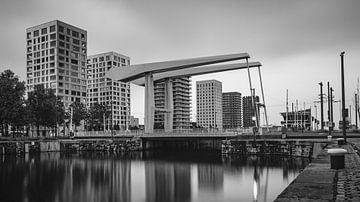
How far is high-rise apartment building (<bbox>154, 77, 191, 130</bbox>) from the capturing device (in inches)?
6644

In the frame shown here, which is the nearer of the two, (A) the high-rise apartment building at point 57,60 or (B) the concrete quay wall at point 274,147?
(B) the concrete quay wall at point 274,147

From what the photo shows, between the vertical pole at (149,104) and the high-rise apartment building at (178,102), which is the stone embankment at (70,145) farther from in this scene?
the high-rise apartment building at (178,102)

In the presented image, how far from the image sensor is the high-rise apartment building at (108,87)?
182875 millimetres

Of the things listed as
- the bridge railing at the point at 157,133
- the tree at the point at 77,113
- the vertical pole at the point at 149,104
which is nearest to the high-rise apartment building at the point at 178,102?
the tree at the point at 77,113

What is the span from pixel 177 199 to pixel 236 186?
23.0 ft

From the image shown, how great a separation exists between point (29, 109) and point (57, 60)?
60.2 metres

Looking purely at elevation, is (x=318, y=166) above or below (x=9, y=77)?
below

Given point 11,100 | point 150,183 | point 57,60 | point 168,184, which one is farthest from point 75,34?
point 168,184

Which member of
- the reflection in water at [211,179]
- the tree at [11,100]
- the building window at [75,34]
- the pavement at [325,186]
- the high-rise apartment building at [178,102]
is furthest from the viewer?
the high-rise apartment building at [178,102]

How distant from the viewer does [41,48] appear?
13600 centimetres

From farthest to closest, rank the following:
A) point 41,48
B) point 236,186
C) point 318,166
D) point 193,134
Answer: point 41,48 → point 193,134 → point 236,186 → point 318,166

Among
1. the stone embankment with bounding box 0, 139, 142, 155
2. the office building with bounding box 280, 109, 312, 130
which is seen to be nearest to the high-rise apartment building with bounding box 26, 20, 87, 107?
the stone embankment with bounding box 0, 139, 142, 155

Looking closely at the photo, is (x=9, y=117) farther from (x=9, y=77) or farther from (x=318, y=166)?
(x=318, y=166)

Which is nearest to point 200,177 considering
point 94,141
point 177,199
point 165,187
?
point 165,187
